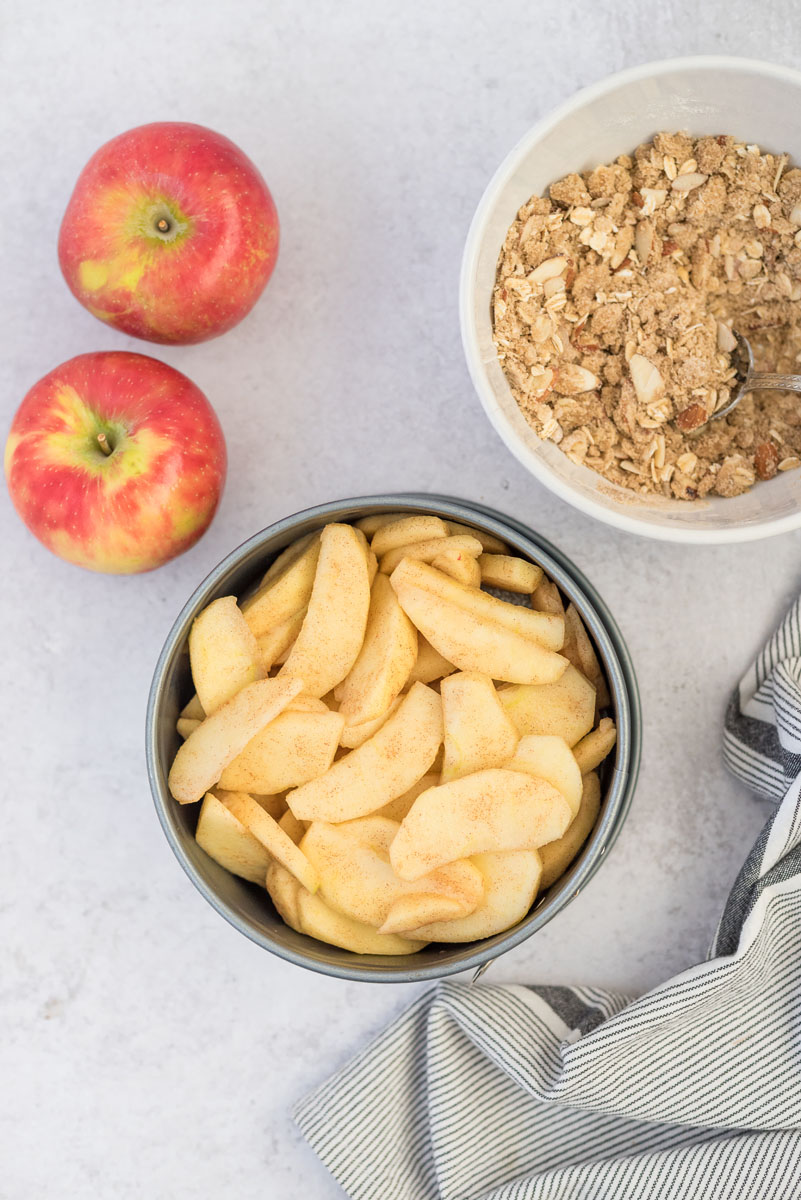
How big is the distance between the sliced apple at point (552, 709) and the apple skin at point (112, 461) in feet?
1.23

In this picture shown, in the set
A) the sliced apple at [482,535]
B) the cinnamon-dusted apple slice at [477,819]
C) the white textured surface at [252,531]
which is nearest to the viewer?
the cinnamon-dusted apple slice at [477,819]

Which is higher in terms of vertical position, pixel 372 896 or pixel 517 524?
pixel 517 524

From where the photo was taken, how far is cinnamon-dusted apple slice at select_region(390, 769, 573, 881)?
3.04ft

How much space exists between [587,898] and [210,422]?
0.67 m

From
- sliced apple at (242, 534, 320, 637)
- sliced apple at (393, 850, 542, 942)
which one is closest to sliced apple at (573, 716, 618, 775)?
sliced apple at (393, 850, 542, 942)

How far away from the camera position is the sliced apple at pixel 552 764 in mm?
944

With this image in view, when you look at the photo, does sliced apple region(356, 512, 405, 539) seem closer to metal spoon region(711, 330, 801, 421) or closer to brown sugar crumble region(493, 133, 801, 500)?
brown sugar crumble region(493, 133, 801, 500)

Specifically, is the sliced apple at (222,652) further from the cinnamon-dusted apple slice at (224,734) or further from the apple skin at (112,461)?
the apple skin at (112,461)

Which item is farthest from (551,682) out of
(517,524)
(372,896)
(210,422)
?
(210,422)

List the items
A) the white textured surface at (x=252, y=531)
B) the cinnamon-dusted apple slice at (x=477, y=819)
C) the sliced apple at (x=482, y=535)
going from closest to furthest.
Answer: the cinnamon-dusted apple slice at (x=477, y=819)
the sliced apple at (x=482, y=535)
the white textured surface at (x=252, y=531)

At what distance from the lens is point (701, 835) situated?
45.3 inches

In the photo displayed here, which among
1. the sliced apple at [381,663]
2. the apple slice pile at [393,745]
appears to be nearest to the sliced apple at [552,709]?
the apple slice pile at [393,745]

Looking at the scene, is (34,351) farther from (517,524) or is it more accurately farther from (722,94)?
(722,94)

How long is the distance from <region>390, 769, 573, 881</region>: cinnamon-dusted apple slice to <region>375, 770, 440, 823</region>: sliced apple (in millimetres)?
61
